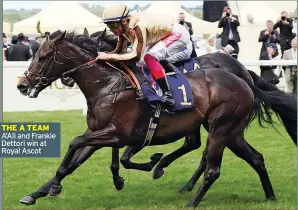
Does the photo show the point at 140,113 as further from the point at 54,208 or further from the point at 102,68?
the point at 54,208

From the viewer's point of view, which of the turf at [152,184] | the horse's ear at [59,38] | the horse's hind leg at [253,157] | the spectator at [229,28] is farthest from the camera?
the spectator at [229,28]

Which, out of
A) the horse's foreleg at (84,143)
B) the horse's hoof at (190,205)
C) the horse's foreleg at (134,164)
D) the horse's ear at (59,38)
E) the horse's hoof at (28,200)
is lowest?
the horse's hoof at (190,205)

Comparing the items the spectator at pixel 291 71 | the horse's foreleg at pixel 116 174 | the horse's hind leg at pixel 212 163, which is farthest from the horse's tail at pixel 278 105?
the spectator at pixel 291 71

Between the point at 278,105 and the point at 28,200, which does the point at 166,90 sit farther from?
the point at 278,105

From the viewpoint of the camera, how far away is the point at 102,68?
7383mm

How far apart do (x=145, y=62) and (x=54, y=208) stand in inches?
65.3

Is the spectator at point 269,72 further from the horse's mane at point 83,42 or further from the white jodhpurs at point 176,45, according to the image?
the horse's mane at point 83,42

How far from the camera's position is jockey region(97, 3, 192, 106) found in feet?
23.1

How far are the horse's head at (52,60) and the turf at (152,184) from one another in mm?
1240

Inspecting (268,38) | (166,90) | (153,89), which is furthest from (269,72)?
(153,89)

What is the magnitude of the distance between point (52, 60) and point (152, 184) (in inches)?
90.8

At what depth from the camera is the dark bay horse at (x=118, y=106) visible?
23.6 ft

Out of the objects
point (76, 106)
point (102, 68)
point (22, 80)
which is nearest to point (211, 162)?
point (102, 68)

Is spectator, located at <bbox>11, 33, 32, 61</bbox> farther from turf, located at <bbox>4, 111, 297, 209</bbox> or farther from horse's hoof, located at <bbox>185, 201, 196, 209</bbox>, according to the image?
horse's hoof, located at <bbox>185, 201, 196, 209</bbox>
